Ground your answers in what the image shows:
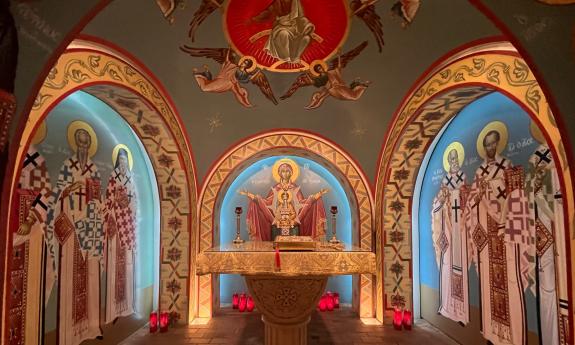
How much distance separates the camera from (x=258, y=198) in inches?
329

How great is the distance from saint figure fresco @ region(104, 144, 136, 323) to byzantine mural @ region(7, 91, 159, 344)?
0.05 feet

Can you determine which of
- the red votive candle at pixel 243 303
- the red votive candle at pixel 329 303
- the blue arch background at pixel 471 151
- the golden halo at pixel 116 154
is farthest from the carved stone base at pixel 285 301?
the red votive candle at pixel 329 303

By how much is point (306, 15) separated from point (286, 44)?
52 centimetres

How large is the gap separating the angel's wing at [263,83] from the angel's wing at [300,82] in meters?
0.25

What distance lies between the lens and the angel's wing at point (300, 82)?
541 cm

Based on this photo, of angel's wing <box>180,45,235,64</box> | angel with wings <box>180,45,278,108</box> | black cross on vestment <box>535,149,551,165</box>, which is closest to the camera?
black cross on vestment <box>535,149,551,165</box>

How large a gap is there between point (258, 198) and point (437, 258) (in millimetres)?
4045

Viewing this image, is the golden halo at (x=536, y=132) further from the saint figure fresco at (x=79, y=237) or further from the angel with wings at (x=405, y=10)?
the saint figure fresco at (x=79, y=237)

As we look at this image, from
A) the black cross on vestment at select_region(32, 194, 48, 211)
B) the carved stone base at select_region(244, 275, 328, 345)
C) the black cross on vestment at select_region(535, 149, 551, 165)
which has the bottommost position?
the carved stone base at select_region(244, 275, 328, 345)

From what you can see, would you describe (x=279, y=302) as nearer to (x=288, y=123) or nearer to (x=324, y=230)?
(x=288, y=123)

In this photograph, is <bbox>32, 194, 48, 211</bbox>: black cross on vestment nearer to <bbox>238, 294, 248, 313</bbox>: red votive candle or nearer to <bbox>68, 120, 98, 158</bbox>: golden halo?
<bbox>68, 120, 98, 158</bbox>: golden halo

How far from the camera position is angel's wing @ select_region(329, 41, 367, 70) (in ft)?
16.1

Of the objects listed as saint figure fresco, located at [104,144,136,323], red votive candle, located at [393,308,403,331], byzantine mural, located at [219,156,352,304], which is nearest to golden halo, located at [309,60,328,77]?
byzantine mural, located at [219,156,352,304]

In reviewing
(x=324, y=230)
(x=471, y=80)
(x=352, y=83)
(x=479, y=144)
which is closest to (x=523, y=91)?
(x=471, y=80)
